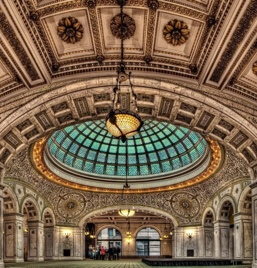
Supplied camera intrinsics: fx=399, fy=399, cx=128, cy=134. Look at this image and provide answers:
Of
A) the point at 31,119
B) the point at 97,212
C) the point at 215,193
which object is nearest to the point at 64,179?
the point at 97,212

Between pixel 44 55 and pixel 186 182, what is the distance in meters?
18.5

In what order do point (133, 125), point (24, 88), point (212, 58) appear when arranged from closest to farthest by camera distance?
point (133, 125) < point (212, 58) < point (24, 88)

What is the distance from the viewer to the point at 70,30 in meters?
11.4

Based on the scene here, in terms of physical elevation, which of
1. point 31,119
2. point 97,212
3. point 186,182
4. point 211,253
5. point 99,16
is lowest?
point 211,253

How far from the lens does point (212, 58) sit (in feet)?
39.5

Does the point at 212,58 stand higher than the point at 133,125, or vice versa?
the point at 212,58

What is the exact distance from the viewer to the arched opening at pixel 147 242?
135ft

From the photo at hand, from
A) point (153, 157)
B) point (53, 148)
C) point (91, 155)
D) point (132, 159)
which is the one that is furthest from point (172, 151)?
point (53, 148)

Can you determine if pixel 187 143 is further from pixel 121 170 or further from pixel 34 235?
pixel 34 235

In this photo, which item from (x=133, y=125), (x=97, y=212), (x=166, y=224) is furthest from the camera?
(x=166, y=224)

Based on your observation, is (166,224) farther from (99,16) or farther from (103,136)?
(99,16)

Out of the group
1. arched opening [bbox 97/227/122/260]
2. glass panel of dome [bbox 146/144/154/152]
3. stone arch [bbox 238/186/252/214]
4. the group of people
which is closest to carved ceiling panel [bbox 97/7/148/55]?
stone arch [bbox 238/186/252/214]

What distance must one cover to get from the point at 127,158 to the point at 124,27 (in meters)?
21.6

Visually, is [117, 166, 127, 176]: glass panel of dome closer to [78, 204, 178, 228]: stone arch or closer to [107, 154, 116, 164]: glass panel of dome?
[107, 154, 116, 164]: glass panel of dome
